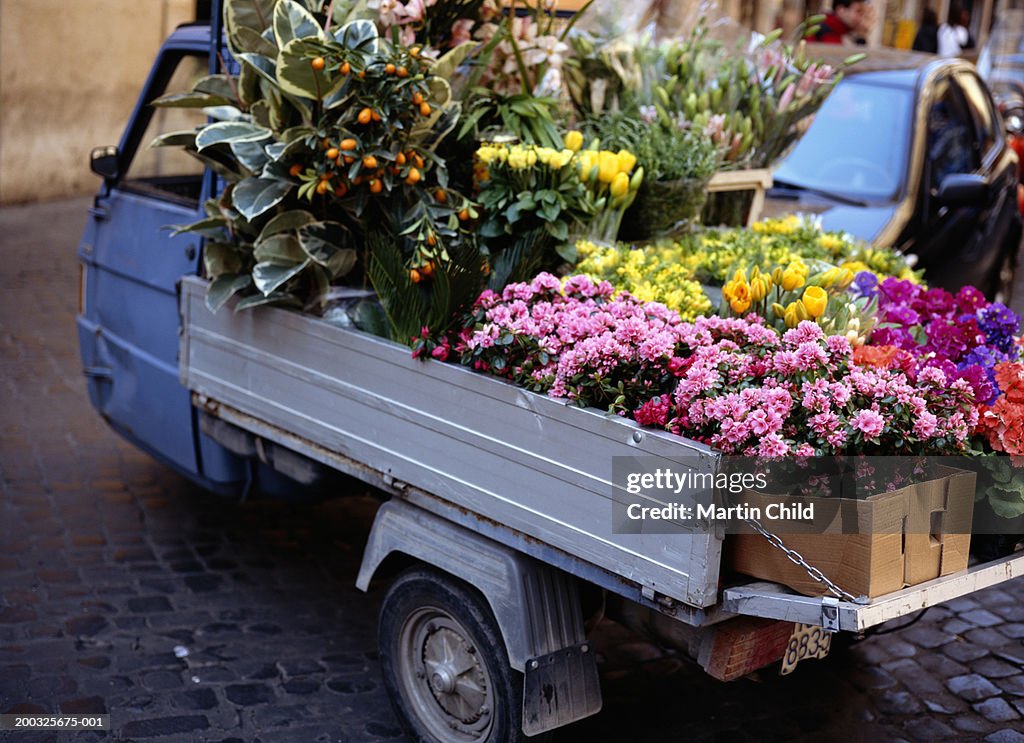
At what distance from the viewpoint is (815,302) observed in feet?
10.2

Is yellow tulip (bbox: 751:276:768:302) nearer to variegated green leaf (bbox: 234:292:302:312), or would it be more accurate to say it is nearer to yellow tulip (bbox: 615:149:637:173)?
yellow tulip (bbox: 615:149:637:173)

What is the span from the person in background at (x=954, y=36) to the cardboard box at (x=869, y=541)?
434 inches

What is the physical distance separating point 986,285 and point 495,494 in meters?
4.99

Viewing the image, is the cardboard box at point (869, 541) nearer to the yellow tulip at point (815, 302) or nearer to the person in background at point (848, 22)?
the yellow tulip at point (815, 302)

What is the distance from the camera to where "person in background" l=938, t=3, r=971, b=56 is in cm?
1274

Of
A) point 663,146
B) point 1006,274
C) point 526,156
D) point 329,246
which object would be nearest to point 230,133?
point 329,246

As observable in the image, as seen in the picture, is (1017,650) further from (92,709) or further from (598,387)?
(92,709)

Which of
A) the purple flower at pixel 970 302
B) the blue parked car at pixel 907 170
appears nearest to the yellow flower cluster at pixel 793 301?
the purple flower at pixel 970 302

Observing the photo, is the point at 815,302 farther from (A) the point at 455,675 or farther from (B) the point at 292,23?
(B) the point at 292,23

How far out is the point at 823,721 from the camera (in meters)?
3.80

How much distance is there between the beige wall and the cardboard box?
33.6 feet

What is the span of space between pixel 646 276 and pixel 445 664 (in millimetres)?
1299

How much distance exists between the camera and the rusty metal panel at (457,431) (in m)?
2.67

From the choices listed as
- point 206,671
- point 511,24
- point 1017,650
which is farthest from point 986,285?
point 206,671
